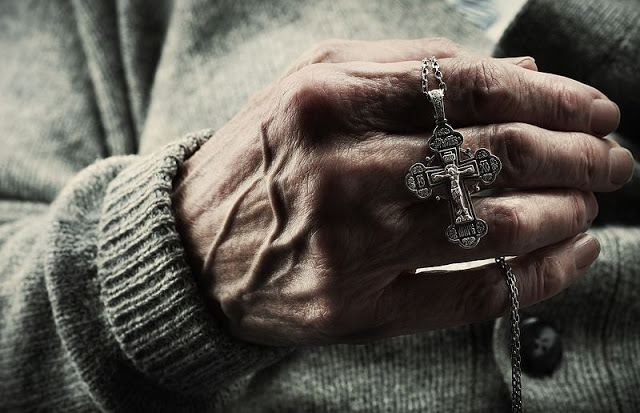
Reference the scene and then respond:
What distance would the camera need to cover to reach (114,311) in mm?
784

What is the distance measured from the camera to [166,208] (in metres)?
0.75

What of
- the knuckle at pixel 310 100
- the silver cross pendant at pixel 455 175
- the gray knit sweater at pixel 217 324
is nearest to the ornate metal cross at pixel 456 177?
the silver cross pendant at pixel 455 175

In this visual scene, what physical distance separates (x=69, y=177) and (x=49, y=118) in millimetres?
126

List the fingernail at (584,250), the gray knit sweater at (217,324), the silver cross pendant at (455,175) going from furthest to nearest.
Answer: the gray knit sweater at (217,324) < the fingernail at (584,250) < the silver cross pendant at (455,175)

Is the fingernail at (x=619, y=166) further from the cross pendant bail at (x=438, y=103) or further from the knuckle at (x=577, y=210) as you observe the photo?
the cross pendant bail at (x=438, y=103)

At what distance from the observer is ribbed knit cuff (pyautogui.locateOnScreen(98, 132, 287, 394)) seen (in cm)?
73

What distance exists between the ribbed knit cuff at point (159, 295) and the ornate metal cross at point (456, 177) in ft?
1.08

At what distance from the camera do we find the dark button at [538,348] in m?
0.79

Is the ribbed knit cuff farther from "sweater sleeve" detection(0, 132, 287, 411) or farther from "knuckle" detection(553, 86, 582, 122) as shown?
"knuckle" detection(553, 86, 582, 122)

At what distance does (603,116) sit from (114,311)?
2.08ft

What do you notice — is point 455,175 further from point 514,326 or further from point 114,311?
point 114,311

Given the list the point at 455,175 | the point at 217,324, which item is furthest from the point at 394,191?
the point at 217,324

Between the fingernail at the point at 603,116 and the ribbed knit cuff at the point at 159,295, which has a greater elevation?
the fingernail at the point at 603,116

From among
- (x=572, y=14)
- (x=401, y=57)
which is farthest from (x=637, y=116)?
(x=401, y=57)
